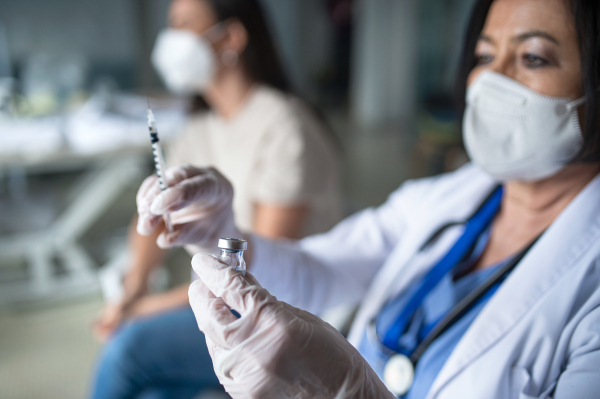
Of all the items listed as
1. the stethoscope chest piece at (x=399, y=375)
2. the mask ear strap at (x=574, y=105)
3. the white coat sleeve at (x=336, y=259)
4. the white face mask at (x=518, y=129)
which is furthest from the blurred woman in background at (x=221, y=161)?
the mask ear strap at (x=574, y=105)

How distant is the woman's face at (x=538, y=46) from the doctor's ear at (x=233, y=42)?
2.66 ft

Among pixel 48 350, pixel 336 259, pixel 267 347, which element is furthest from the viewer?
pixel 48 350

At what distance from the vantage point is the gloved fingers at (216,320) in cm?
41

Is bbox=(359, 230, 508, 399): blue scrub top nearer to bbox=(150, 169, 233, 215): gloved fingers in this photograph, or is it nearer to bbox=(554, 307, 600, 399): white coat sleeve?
bbox=(554, 307, 600, 399): white coat sleeve

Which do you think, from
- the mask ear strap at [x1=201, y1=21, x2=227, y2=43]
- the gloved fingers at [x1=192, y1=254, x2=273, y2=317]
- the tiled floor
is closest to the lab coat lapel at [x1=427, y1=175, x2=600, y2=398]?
the gloved fingers at [x1=192, y1=254, x2=273, y2=317]

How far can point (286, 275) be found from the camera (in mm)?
833

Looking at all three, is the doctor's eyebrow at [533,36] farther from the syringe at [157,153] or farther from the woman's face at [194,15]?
the woman's face at [194,15]

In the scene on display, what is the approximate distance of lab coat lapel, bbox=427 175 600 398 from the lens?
2.15 ft

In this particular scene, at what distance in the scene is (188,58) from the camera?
4.56 ft

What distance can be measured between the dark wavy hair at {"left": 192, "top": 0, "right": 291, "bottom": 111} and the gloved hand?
3.47 feet

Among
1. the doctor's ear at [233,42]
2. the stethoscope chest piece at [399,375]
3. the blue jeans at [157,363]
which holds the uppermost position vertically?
the doctor's ear at [233,42]

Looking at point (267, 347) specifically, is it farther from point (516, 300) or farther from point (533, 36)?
point (533, 36)

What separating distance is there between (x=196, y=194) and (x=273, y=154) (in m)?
0.66

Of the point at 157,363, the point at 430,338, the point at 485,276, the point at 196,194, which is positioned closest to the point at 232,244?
the point at 196,194
